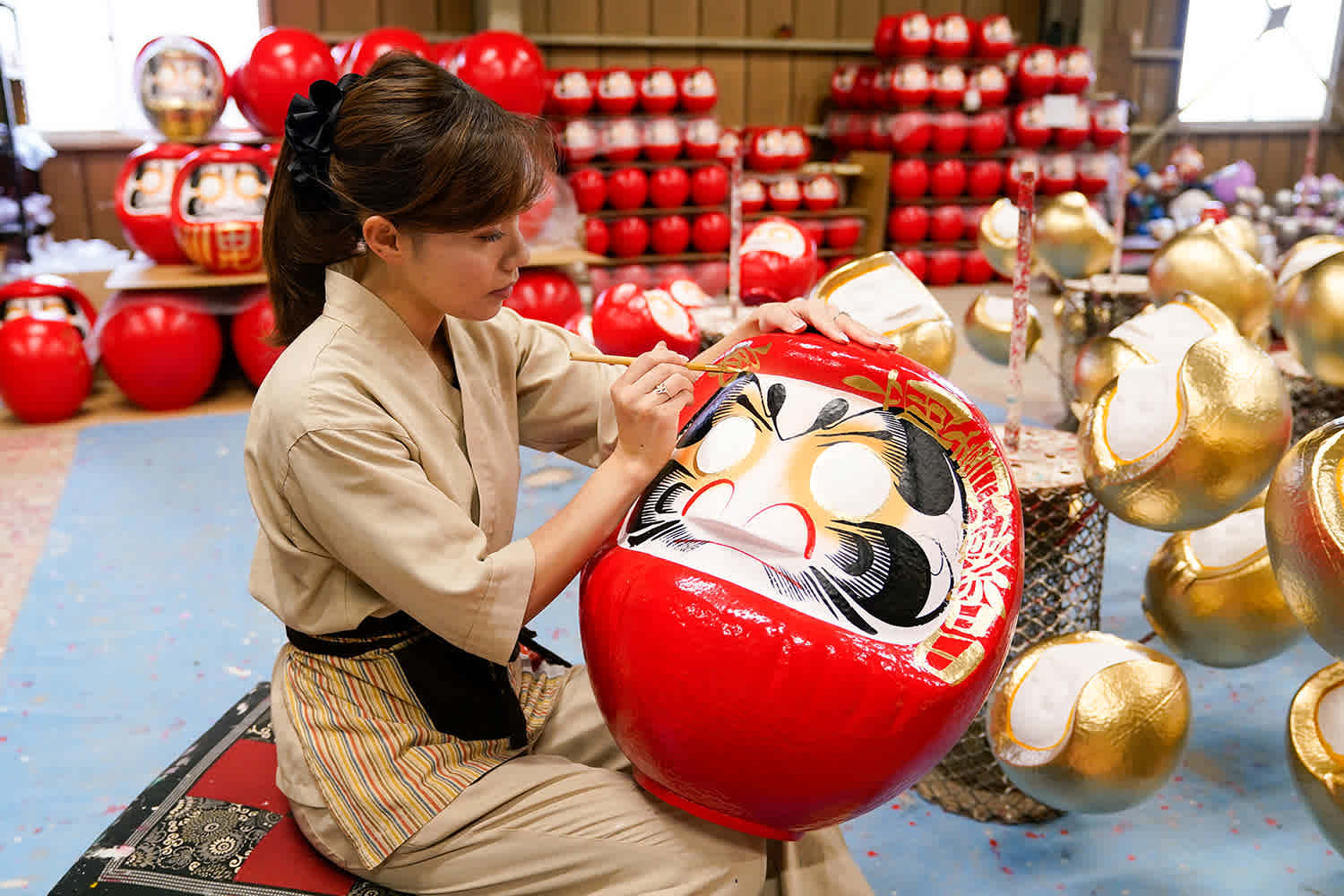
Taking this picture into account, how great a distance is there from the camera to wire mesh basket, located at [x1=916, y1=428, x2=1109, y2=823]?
1.66 m

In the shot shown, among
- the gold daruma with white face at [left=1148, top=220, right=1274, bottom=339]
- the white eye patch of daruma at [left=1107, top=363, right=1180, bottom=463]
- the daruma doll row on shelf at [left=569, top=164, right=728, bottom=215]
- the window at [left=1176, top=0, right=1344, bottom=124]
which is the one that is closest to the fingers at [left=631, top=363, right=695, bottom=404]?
the white eye patch of daruma at [left=1107, top=363, right=1180, bottom=463]

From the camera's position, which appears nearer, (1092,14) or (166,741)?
(166,741)

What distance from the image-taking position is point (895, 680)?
941 millimetres

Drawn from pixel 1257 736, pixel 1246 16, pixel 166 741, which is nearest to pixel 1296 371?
pixel 1257 736

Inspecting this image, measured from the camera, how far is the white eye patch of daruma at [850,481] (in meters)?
1.03

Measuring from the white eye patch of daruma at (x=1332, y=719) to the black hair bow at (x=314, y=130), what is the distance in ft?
4.11

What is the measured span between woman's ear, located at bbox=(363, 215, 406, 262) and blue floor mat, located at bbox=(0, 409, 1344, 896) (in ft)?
3.68

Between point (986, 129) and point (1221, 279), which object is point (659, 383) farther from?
point (986, 129)

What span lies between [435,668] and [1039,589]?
101 centimetres

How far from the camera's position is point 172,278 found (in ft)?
13.4

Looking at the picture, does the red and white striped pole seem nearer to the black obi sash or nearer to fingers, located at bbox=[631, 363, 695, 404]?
fingers, located at bbox=[631, 363, 695, 404]

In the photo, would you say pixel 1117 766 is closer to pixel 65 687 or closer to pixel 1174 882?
pixel 1174 882

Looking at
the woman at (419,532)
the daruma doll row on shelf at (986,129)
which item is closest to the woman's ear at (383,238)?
the woman at (419,532)

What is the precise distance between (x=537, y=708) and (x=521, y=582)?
299 mm
